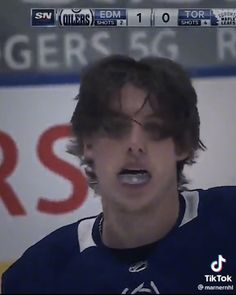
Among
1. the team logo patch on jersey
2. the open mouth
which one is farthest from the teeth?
the team logo patch on jersey

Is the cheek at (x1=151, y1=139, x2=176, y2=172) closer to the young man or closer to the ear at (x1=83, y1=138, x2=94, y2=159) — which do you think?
the young man

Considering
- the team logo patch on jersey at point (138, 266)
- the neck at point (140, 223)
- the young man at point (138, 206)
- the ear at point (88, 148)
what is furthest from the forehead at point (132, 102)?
the team logo patch on jersey at point (138, 266)

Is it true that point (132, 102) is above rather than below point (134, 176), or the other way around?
above

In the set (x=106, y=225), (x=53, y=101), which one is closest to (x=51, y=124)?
(x=53, y=101)

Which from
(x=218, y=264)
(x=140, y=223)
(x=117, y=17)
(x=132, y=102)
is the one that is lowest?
(x=218, y=264)

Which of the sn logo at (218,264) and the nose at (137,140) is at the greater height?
the nose at (137,140)

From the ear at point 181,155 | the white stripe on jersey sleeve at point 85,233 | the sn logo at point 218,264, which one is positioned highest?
the ear at point 181,155

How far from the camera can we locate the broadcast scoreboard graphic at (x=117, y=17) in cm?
157

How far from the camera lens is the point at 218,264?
5.19 ft

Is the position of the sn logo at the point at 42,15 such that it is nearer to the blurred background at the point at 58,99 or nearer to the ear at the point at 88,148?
the blurred background at the point at 58,99

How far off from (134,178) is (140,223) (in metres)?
0.15

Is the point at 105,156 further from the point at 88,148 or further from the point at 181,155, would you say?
the point at 181,155

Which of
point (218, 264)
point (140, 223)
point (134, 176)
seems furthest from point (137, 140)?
point (218, 264)

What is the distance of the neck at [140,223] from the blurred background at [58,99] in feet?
0.29
